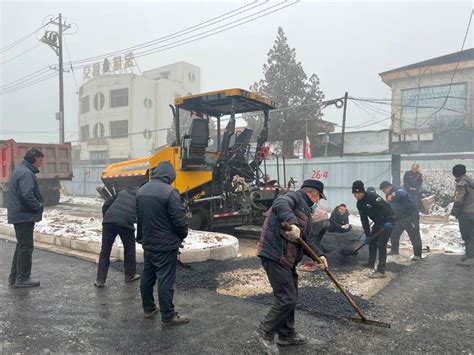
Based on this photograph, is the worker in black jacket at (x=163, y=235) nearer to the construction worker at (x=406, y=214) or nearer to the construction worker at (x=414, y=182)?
the construction worker at (x=406, y=214)

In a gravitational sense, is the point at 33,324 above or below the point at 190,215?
below

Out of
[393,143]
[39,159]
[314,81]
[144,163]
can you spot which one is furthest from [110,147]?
[39,159]

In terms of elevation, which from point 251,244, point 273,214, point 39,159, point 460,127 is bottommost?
point 251,244

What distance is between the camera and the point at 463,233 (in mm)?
6461

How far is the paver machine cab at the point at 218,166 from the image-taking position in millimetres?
7785

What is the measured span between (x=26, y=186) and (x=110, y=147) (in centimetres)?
4024

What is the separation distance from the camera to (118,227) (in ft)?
16.1

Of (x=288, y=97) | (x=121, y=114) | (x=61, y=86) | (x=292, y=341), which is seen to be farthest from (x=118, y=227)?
(x=121, y=114)

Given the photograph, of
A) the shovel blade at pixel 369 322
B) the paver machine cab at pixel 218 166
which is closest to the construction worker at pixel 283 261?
the shovel blade at pixel 369 322

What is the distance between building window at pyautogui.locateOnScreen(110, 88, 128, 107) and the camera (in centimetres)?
4291

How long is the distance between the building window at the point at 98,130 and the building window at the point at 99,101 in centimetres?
183

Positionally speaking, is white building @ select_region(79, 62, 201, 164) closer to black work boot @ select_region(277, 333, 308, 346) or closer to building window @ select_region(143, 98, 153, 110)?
building window @ select_region(143, 98, 153, 110)

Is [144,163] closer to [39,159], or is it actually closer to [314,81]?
[39,159]

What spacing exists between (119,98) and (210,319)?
4263 centimetres
